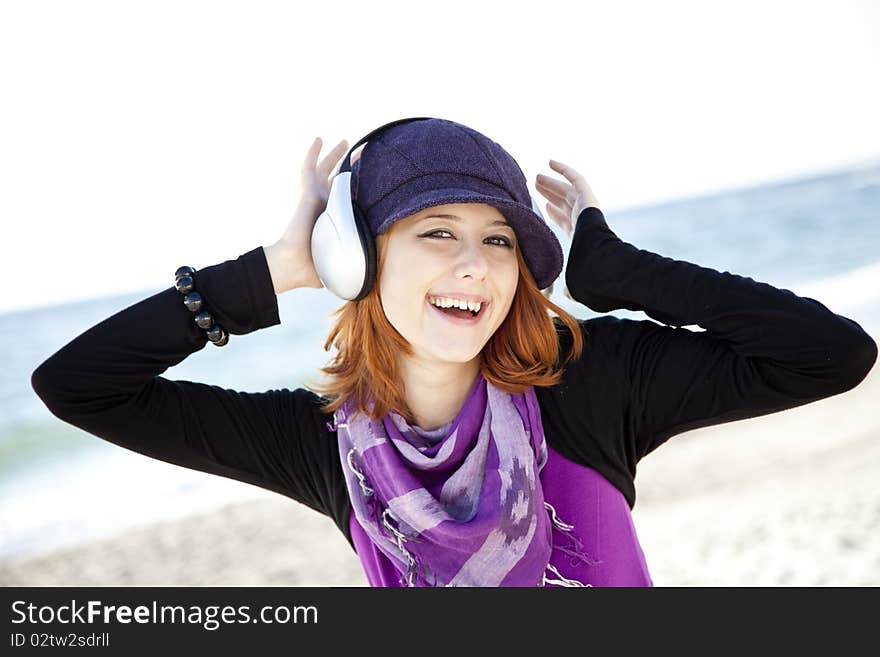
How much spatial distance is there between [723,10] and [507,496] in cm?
3487

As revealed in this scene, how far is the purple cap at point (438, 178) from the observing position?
196 cm

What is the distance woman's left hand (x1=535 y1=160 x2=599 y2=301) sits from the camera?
2273 millimetres

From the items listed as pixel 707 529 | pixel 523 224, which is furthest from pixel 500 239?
pixel 707 529

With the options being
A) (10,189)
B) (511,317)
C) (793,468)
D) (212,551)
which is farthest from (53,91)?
(511,317)

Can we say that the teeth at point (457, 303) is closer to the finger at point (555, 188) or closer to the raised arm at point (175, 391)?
the raised arm at point (175, 391)

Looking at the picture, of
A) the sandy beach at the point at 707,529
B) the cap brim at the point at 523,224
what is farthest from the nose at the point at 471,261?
the sandy beach at the point at 707,529

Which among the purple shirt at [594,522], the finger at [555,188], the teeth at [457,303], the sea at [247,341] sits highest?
the sea at [247,341]

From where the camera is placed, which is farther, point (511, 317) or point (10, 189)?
point (10, 189)

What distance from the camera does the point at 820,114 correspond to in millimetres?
35500

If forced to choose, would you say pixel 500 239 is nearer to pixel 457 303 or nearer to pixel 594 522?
pixel 457 303

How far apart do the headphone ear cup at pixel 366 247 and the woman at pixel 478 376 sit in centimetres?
3

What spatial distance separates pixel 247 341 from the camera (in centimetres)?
1286

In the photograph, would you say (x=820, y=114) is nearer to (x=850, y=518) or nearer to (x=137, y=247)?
(x=137, y=247)

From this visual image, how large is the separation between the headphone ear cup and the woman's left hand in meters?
0.49
